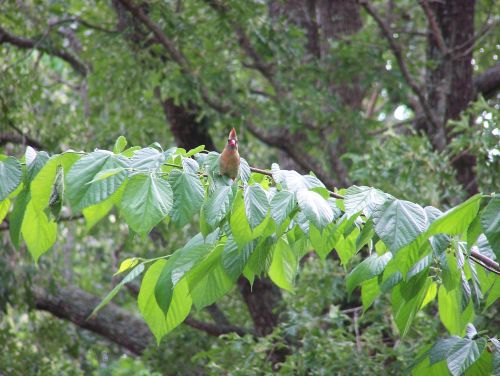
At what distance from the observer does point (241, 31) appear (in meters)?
4.96

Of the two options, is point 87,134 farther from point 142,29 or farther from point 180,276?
point 180,276

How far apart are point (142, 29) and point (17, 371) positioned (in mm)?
2241

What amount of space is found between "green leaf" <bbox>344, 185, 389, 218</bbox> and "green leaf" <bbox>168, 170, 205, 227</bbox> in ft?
0.86

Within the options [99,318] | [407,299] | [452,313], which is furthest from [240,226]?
[99,318]

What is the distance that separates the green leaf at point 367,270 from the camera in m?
1.42

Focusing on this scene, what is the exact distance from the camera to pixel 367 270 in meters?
1.45

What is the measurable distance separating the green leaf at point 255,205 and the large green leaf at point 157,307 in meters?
0.25

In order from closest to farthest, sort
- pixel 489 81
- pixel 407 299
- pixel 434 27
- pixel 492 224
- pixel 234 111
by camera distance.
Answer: pixel 492 224 < pixel 407 299 < pixel 234 111 < pixel 434 27 < pixel 489 81

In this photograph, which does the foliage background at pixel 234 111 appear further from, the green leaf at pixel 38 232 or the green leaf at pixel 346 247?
the green leaf at pixel 38 232

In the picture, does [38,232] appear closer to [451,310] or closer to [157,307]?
[157,307]

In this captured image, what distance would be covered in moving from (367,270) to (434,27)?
3.57 metres

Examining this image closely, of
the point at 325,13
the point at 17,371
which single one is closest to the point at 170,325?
the point at 17,371

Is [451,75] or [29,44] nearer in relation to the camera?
[451,75]

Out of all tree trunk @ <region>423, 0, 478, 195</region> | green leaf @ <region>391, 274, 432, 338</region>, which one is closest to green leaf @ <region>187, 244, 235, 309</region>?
green leaf @ <region>391, 274, 432, 338</region>
